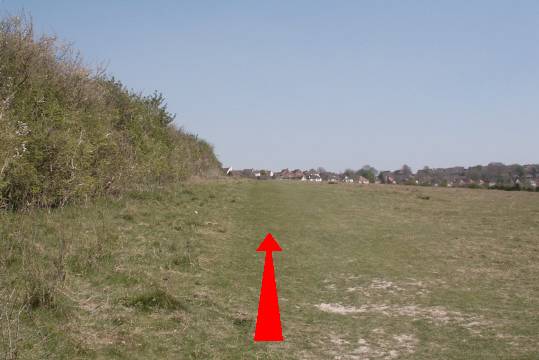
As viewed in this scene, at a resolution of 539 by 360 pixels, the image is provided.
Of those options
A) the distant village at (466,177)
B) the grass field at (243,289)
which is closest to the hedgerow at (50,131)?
the grass field at (243,289)

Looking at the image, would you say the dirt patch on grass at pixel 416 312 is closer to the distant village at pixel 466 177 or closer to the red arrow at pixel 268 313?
the red arrow at pixel 268 313

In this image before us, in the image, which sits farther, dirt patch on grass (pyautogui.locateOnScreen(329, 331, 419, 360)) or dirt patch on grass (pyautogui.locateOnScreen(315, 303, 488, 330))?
dirt patch on grass (pyautogui.locateOnScreen(315, 303, 488, 330))

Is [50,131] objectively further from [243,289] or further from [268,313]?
[268,313]

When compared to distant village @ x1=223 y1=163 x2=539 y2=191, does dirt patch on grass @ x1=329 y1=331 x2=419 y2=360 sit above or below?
below

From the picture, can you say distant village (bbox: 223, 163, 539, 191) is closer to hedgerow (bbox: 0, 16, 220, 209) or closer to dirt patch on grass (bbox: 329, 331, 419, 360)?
hedgerow (bbox: 0, 16, 220, 209)

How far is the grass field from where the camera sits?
6125 mm

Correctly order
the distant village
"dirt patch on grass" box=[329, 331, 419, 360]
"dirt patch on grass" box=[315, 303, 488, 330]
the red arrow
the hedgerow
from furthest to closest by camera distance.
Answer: the distant village → the hedgerow → "dirt patch on grass" box=[315, 303, 488, 330] → the red arrow → "dirt patch on grass" box=[329, 331, 419, 360]

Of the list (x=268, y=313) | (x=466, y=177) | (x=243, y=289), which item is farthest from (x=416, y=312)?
(x=466, y=177)

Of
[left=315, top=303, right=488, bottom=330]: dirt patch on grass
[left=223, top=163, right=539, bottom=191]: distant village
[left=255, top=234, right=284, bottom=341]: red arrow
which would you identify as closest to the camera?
[left=255, top=234, right=284, bottom=341]: red arrow

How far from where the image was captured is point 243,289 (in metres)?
9.30

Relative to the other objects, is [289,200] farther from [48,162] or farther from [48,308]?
[48,308]

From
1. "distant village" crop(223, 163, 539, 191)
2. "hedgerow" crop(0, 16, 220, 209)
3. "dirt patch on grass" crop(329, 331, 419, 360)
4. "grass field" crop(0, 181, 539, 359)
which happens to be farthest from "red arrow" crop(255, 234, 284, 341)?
"distant village" crop(223, 163, 539, 191)

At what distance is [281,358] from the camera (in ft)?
19.6

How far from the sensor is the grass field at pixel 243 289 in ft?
20.1
